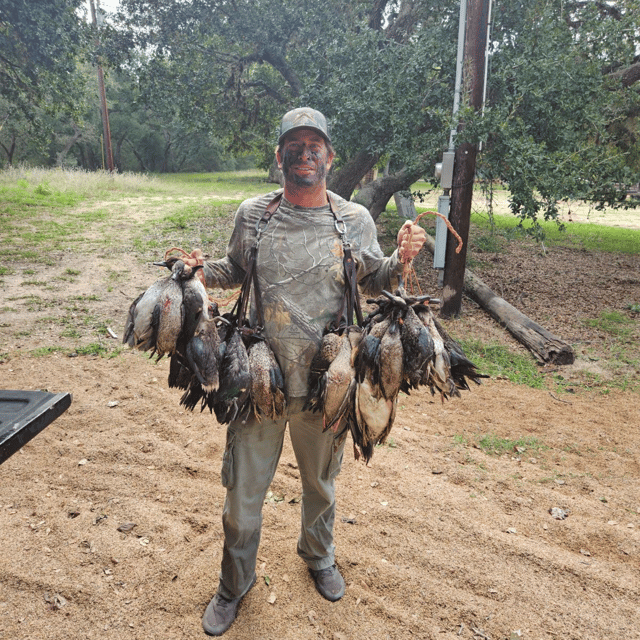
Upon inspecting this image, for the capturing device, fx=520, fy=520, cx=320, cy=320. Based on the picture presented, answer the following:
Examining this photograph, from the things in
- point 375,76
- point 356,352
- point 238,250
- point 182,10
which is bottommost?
point 356,352

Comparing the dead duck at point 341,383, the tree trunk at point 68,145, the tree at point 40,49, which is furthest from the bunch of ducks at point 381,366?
the tree trunk at point 68,145

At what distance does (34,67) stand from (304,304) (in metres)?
12.6

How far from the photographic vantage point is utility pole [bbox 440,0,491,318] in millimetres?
6820

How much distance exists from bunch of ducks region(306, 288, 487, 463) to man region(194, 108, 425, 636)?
185 millimetres

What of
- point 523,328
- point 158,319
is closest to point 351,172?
point 523,328

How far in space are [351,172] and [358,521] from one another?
801cm

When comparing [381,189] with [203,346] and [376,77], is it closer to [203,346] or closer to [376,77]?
[376,77]

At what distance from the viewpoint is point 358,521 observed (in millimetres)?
3664

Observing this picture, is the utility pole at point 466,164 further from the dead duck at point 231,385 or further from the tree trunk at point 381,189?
the dead duck at point 231,385

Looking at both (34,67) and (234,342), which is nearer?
(234,342)

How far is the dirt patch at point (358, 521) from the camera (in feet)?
9.41

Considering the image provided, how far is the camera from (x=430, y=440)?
4840 mm

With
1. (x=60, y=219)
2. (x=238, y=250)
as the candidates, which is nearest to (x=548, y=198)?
(x=238, y=250)

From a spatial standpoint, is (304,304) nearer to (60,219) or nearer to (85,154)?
(60,219)
